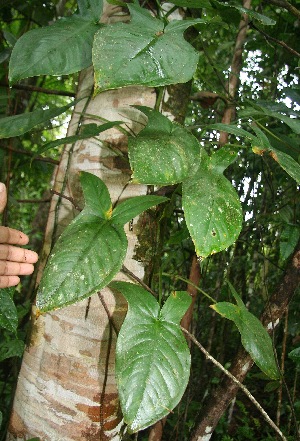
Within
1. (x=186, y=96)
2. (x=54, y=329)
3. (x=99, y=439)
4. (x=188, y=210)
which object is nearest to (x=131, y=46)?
(x=188, y=210)

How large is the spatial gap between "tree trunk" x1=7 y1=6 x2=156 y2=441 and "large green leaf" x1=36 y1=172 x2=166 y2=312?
0.17 meters

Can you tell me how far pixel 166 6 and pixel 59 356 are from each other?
87cm

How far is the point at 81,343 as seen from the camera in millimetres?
844

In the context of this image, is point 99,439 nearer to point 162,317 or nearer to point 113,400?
point 113,400

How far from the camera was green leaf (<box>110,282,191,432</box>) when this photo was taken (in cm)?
64

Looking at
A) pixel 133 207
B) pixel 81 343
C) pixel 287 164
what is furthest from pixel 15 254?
pixel 287 164

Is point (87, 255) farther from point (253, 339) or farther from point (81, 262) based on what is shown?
point (253, 339)

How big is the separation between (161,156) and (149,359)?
1.15 ft

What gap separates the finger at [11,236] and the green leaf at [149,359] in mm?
374

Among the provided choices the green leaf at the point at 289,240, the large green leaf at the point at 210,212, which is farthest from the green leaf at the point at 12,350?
the green leaf at the point at 289,240

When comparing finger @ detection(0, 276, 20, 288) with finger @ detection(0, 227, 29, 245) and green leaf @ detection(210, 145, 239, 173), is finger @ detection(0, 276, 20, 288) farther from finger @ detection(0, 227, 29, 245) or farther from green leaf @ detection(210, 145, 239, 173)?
green leaf @ detection(210, 145, 239, 173)

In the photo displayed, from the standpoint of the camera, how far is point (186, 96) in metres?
Answer: 1.03

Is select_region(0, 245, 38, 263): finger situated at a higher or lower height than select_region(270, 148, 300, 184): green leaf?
lower

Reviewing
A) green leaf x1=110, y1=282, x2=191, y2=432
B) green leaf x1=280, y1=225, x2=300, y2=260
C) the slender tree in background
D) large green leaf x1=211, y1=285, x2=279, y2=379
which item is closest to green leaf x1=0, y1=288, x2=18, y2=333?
the slender tree in background
